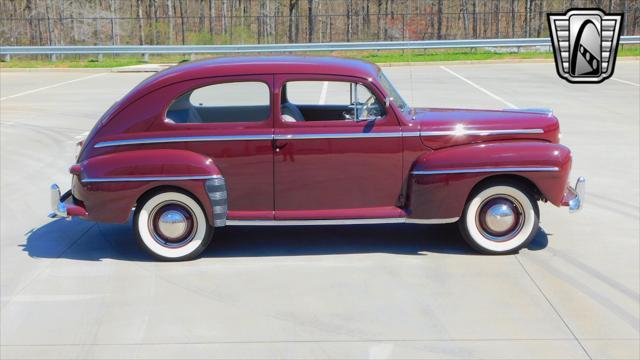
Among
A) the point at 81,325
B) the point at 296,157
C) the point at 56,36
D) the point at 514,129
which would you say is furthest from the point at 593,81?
Result: the point at 56,36

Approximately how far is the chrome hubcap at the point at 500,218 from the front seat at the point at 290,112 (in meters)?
1.80

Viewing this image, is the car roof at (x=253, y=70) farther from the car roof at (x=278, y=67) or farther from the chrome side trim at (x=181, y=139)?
the chrome side trim at (x=181, y=139)

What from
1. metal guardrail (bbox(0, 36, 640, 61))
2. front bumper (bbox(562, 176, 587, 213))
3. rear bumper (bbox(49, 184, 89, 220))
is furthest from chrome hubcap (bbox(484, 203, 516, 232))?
metal guardrail (bbox(0, 36, 640, 61))

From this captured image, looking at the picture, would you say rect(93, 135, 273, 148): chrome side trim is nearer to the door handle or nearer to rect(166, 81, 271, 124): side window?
the door handle

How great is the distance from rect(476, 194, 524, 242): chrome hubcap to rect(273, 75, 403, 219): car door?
73 cm

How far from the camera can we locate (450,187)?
20.2 ft

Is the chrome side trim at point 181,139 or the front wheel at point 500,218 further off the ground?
the chrome side trim at point 181,139

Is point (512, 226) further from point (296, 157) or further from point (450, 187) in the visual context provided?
point (296, 157)

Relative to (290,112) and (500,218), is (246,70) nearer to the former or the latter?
(290,112)

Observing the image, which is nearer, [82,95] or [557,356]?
[557,356]

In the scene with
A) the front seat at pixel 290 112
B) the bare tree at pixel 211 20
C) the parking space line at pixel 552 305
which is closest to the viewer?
the parking space line at pixel 552 305

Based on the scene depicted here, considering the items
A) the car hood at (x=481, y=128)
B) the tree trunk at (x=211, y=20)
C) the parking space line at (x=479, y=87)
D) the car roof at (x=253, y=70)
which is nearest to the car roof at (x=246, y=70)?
the car roof at (x=253, y=70)

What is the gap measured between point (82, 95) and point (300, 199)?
13350mm

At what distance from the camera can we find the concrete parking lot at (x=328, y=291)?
479 cm
